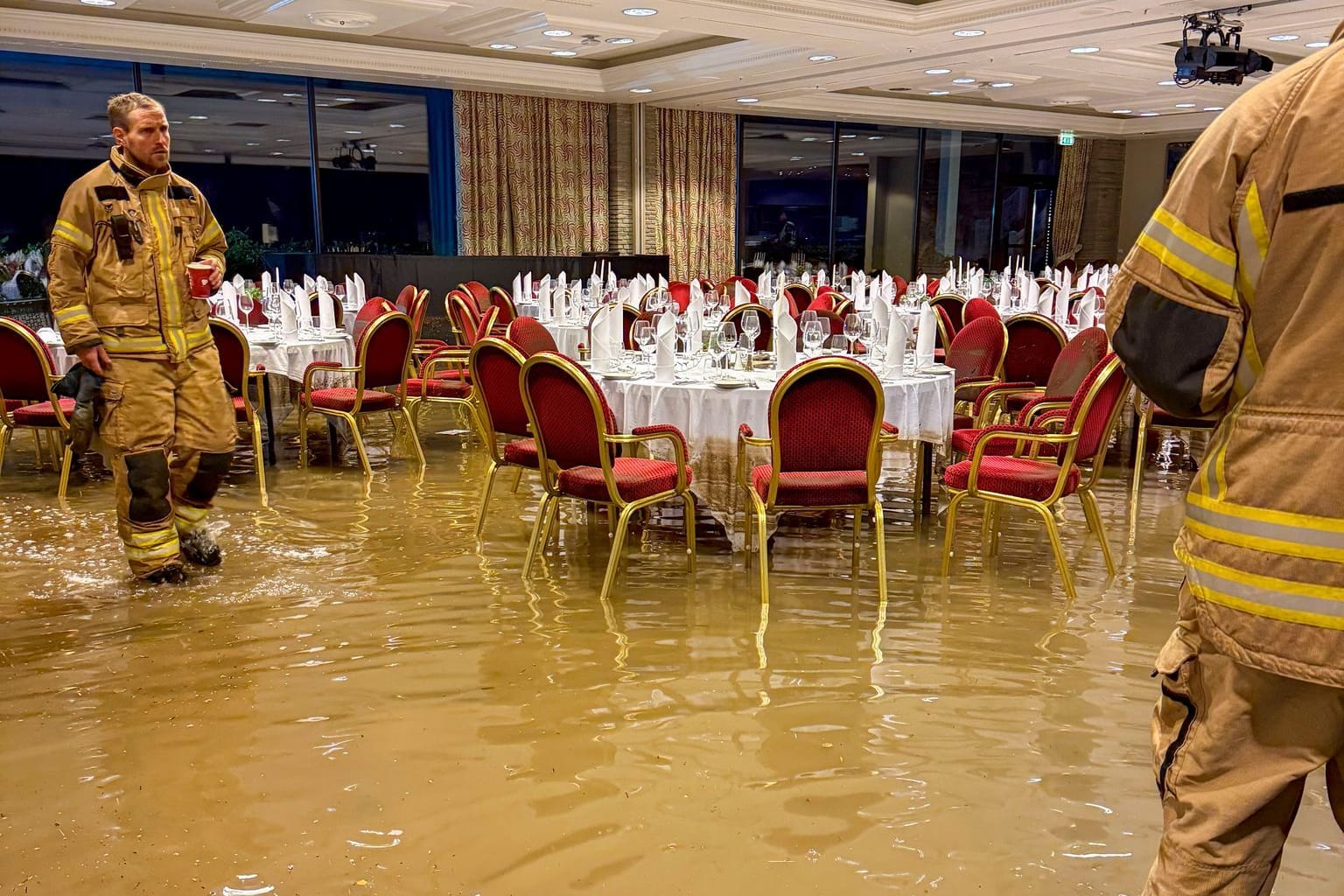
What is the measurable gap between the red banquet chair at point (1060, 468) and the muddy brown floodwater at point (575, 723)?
0.27 meters

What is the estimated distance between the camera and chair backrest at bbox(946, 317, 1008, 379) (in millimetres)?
5973

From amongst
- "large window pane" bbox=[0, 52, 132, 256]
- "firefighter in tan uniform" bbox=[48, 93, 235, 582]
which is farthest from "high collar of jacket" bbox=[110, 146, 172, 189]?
"large window pane" bbox=[0, 52, 132, 256]

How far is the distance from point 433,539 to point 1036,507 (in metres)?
2.52

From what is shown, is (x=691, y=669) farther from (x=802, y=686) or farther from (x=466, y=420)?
(x=466, y=420)

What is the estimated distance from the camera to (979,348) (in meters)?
5.99

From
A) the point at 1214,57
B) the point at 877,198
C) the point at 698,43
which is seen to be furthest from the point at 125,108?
the point at 877,198

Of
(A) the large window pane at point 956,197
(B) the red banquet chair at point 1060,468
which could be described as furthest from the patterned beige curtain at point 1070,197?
(B) the red banquet chair at point 1060,468

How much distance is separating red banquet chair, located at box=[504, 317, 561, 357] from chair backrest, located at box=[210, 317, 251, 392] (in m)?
1.32

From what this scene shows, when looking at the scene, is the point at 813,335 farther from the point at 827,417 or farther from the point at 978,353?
the point at 978,353

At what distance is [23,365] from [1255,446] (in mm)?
5625

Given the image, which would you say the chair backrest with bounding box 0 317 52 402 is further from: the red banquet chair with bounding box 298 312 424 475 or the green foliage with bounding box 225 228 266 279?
the green foliage with bounding box 225 228 266 279

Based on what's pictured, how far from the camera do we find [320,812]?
2.45m

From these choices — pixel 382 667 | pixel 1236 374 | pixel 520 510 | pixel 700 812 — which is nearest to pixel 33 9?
pixel 520 510

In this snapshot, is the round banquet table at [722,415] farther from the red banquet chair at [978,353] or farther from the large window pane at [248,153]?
the large window pane at [248,153]
